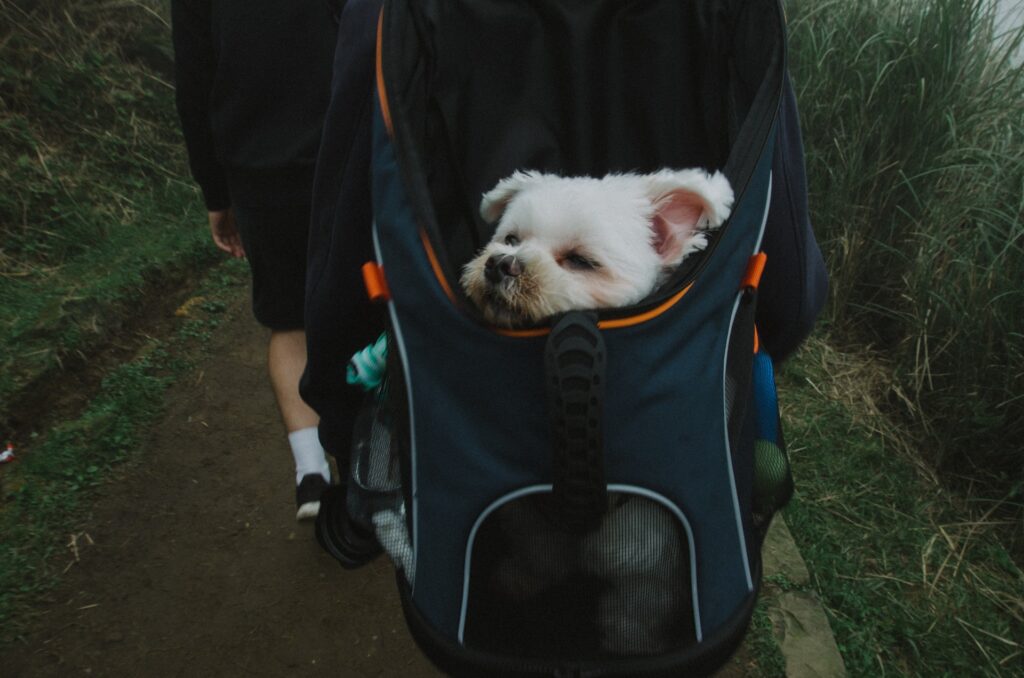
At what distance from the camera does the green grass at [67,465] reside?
7.10 ft

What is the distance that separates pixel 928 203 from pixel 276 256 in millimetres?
2850

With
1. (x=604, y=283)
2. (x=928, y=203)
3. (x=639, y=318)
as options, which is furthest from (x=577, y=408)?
(x=928, y=203)

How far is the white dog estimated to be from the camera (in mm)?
1062

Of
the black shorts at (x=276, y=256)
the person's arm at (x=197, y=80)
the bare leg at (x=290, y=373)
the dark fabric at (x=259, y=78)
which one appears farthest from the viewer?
the bare leg at (x=290, y=373)

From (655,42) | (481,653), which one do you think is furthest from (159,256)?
(481,653)

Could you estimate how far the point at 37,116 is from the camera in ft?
14.3

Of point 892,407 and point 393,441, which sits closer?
point 393,441

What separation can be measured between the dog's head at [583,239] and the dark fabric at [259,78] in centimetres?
69

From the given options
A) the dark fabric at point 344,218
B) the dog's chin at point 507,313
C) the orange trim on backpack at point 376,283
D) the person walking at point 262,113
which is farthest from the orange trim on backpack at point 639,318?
the person walking at point 262,113

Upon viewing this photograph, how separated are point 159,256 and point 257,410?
53.5 inches

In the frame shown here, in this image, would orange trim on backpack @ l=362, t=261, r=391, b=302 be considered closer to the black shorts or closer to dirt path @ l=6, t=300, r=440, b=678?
the black shorts

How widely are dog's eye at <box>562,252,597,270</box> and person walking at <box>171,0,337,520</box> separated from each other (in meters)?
0.87

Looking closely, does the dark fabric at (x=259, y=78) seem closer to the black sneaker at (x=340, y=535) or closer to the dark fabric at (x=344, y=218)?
the dark fabric at (x=344, y=218)

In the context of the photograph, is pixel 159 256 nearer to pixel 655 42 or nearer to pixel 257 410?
pixel 257 410
